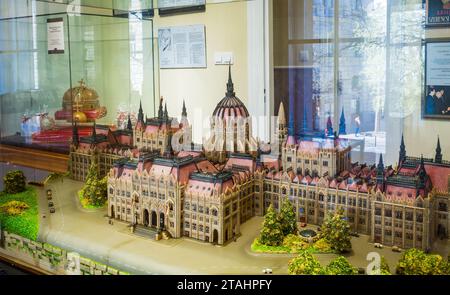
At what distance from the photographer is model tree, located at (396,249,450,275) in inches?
82.2

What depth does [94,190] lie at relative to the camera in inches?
123

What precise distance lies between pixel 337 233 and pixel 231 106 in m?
0.99

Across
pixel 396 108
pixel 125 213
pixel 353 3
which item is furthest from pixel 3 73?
pixel 396 108

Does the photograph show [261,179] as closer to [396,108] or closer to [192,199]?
[192,199]

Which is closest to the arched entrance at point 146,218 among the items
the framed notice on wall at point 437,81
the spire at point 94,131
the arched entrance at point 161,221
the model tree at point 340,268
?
the arched entrance at point 161,221

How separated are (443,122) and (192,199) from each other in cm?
130

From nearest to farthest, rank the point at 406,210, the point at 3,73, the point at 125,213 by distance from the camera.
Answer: the point at 406,210
the point at 125,213
the point at 3,73

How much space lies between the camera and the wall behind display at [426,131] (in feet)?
6.97

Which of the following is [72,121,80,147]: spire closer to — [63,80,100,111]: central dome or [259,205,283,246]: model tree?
[63,80,100,111]: central dome

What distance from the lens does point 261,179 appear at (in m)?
2.76

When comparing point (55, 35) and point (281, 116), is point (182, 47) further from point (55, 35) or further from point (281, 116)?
point (55, 35)

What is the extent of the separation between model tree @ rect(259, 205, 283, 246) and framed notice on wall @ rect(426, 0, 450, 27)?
1165 mm

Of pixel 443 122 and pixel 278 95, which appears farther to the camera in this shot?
pixel 278 95

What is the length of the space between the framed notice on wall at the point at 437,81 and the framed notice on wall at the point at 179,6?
139 cm
